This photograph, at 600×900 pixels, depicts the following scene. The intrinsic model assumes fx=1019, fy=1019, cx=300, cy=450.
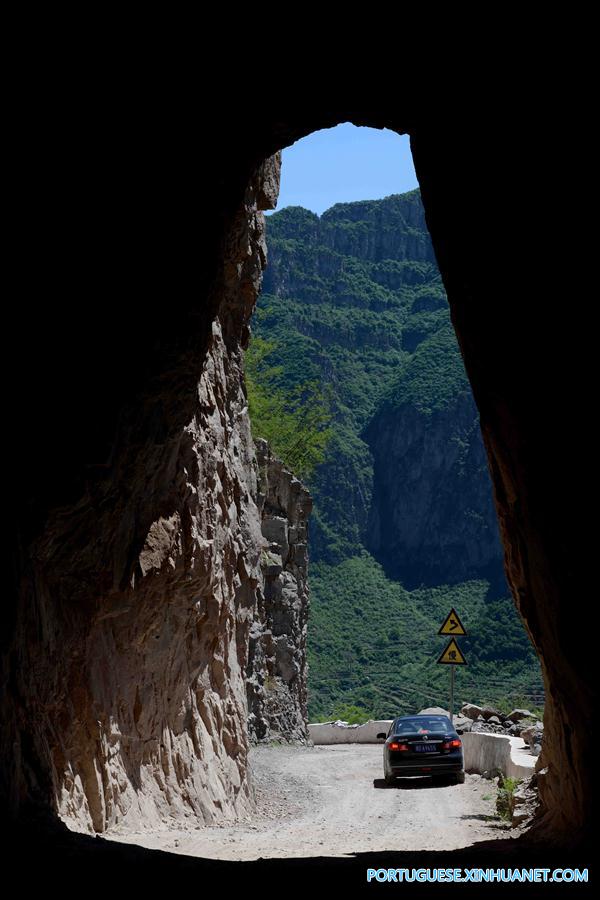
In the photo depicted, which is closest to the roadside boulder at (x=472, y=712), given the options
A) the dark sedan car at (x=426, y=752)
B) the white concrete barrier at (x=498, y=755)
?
the white concrete barrier at (x=498, y=755)

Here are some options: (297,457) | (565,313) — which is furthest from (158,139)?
(297,457)

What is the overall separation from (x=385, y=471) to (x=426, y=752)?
110m

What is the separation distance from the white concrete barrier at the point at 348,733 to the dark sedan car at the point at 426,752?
51.1 ft

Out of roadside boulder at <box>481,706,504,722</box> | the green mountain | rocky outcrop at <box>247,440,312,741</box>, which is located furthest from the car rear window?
the green mountain

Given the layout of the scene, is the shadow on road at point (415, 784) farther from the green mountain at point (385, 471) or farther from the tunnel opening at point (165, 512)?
the green mountain at point (385, 471)

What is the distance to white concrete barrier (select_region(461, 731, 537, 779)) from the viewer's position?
16.5m

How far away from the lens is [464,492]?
4904 inches

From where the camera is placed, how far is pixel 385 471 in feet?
423

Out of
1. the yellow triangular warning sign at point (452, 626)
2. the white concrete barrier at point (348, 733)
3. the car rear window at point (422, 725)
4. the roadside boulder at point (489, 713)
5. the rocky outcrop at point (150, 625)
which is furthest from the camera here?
the white concrete barrier at point (348, 733)

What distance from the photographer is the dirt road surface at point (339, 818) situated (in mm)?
11719

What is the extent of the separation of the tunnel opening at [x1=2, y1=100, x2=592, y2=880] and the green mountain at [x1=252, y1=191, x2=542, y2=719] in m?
56.2

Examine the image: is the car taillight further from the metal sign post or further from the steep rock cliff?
the steep rock cliff

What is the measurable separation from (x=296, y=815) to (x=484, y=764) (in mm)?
5541

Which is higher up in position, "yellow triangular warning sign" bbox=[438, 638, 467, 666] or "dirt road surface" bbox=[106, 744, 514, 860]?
"yellow triangular warning sign" bbox=[438, 638, 467, 666]
